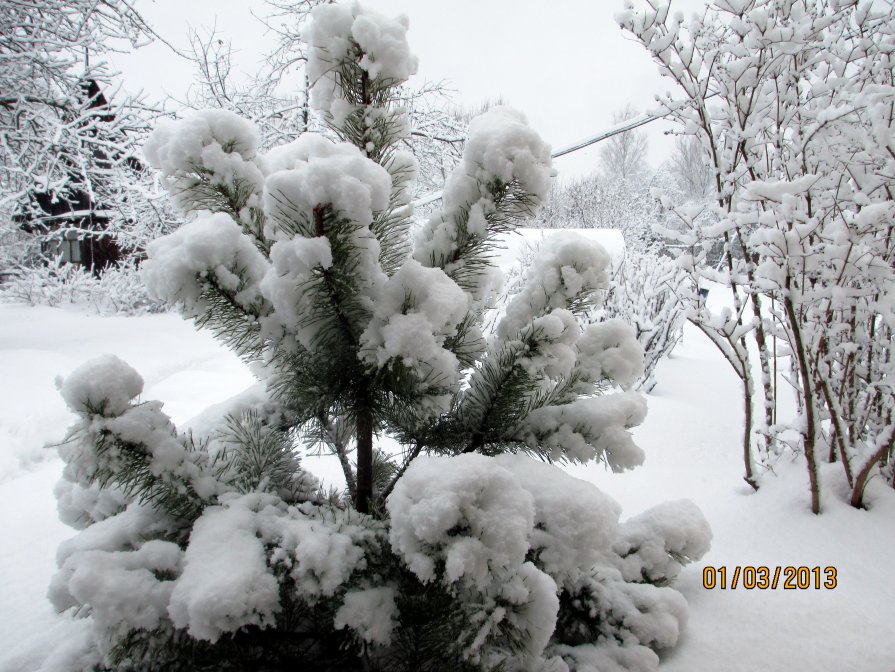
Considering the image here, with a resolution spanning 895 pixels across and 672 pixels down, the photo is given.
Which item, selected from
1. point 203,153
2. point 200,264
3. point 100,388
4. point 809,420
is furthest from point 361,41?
point 809,420

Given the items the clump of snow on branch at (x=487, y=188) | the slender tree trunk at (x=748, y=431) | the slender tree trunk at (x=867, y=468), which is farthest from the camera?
the slender tree trunk at (x=748, y=431)

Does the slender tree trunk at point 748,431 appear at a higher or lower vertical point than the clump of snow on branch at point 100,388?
lower

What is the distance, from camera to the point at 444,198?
0.98m

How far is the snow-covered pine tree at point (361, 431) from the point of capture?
695 millimetres

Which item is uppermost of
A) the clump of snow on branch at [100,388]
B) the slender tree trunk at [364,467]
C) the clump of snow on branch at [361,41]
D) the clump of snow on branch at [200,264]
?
the clump of snow on branch at [361,41]

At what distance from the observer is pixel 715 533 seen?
1.85 metres

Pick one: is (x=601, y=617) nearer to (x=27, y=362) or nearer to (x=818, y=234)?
(x=818, y=234)

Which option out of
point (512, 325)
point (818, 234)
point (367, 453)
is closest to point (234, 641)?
point (367, 453)

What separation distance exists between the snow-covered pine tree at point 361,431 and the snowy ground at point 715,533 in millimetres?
273

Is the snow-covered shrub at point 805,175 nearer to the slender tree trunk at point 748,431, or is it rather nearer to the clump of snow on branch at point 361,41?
the slender tree trunk at point 748,431
